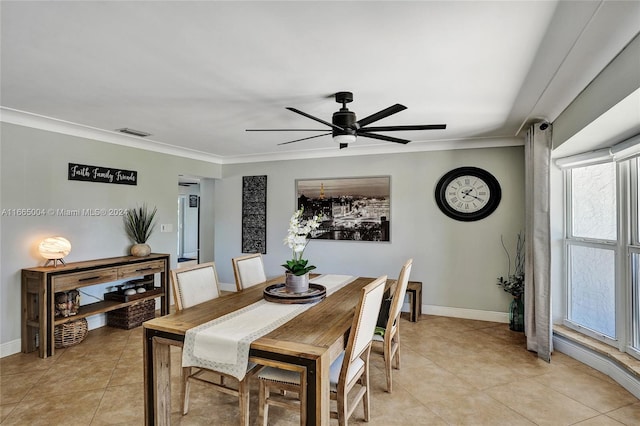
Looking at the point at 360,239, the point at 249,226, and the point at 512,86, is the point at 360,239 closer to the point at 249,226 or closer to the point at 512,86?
the point at 249,226

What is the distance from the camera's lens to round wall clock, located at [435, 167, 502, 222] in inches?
179

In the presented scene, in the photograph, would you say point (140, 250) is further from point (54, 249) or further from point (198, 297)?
point (198, 297)

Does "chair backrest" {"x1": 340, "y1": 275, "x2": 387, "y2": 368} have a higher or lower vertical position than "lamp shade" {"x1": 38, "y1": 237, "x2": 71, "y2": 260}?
lower

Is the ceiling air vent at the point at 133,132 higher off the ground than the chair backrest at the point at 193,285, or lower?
higher

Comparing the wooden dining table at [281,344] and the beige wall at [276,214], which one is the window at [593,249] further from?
the wooden dining table at [281,344]

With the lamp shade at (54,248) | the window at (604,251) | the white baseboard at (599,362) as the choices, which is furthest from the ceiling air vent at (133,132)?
the white baseboard at (599,362)

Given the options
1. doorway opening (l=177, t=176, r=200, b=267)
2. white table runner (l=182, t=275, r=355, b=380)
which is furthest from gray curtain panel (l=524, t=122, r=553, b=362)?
doorway opening (l=177, t=176, r=200, b=267)

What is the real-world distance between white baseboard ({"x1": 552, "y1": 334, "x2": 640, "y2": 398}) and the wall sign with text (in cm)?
520

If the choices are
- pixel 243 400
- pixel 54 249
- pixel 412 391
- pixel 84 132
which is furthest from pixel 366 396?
pixel 84 132

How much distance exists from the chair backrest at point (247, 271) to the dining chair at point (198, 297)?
12.7 inches

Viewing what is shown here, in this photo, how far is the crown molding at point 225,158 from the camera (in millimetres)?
3543

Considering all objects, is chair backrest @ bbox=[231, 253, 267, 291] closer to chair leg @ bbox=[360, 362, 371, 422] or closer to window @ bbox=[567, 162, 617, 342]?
chair leg @ bbox=[360, 362, 371, 422]

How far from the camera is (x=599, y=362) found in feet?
10.1

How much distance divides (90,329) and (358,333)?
374cm
